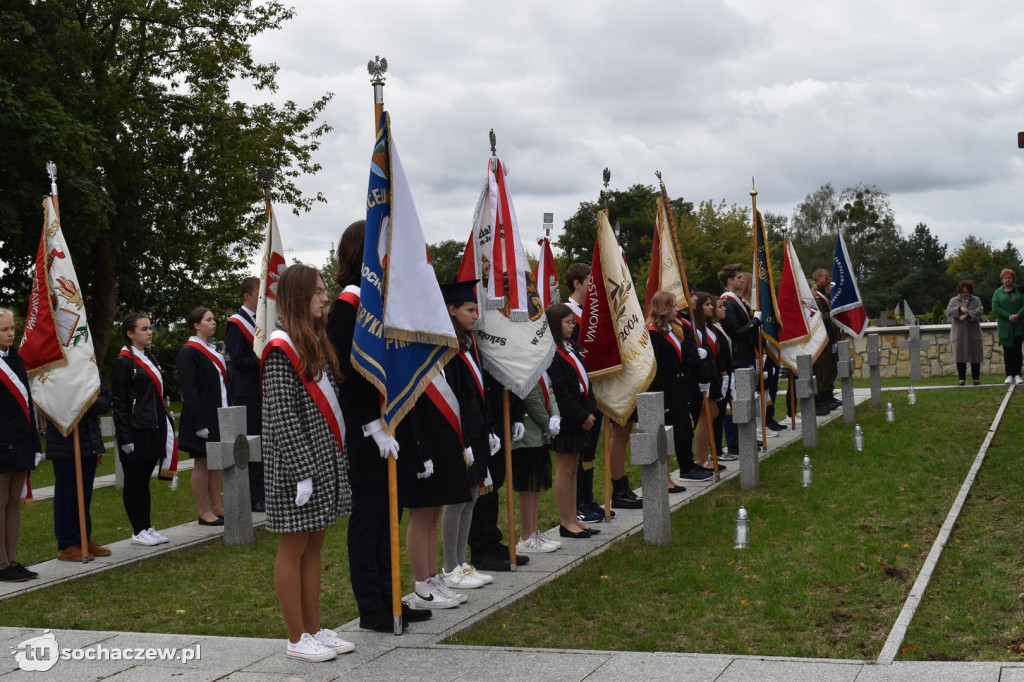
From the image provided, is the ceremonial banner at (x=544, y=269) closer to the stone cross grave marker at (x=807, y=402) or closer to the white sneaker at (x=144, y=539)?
the stone cross grave marker at (x=807, y=402)

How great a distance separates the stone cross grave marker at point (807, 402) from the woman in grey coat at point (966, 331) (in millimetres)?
8342

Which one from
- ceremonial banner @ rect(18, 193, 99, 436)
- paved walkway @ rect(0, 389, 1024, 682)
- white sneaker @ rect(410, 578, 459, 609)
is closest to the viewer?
paved walkway @ rect(0, 389, 1024, 682)

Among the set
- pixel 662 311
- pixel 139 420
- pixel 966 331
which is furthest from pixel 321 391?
pixel 966 331

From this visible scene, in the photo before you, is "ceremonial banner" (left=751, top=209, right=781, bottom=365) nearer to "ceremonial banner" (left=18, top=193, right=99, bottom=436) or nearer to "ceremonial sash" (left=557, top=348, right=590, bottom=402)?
"ceremonial sash" (left=557, top=348, right=590, bottom=402)

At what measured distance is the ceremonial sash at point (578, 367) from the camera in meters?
8.78

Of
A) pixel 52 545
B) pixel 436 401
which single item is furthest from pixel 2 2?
pixel 436 401

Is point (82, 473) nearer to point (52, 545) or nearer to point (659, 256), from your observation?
point (52, 545)

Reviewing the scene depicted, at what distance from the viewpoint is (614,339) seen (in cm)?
980

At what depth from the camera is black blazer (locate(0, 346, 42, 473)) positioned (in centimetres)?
835

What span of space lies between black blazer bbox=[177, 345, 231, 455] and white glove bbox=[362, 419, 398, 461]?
190 inches

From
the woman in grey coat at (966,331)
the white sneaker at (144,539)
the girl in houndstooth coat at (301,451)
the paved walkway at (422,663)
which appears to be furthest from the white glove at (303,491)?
the woman in grey coat at (966,331)

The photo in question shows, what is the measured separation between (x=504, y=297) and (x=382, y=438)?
2063mm

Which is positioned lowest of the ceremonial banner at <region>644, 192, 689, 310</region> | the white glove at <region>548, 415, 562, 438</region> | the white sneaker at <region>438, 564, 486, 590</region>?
the white sneaker at <region>438, 564, 486, 590</region>

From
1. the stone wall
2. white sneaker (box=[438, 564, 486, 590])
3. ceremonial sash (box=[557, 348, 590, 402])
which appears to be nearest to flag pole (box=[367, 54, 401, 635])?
white sneaker (box=[438, 564, 486, 590])
